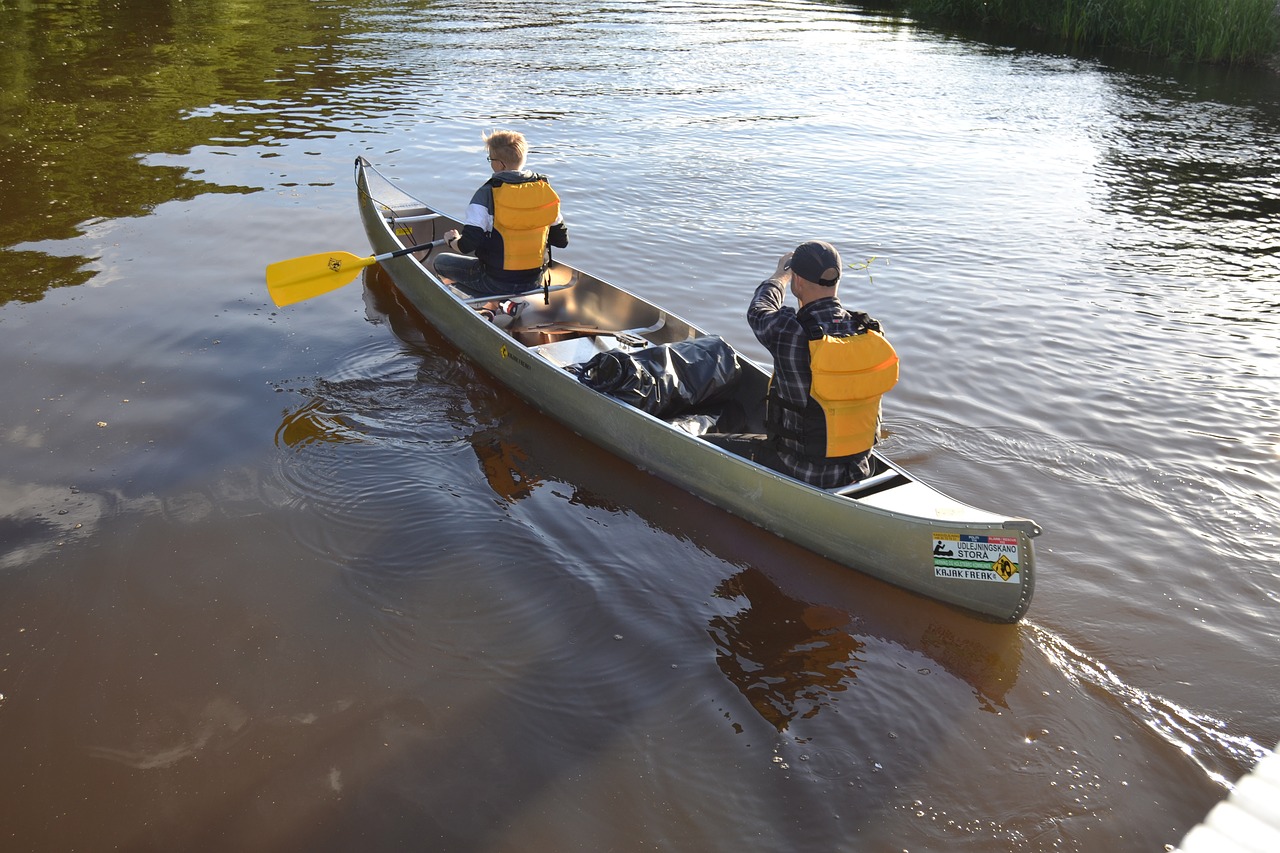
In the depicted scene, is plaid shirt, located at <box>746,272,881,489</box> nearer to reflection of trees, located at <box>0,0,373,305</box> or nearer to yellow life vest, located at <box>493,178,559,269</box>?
yellow life vest, located at <box>493,178,559,269</box>

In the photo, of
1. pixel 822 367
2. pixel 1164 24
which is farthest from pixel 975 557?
pixel 1164 24

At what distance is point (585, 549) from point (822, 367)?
160cm

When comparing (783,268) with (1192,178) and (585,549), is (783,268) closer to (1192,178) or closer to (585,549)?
(585,549)

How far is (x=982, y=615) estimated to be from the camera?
4.59 m

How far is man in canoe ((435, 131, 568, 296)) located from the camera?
265 inches

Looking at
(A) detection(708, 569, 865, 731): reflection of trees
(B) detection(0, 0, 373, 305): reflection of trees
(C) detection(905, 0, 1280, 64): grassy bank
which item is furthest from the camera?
(C) detection(905, 0, 1280, 64): grassy bank

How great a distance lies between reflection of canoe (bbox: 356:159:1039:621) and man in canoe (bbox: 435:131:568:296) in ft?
0.69

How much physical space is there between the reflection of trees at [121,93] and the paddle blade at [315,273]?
2224 mm

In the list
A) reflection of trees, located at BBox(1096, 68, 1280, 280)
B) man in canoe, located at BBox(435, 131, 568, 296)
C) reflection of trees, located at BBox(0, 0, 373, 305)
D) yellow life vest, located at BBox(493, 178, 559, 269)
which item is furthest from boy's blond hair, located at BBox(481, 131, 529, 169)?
reflection of trees, located at BBox(1096, 68, 1280, 280)

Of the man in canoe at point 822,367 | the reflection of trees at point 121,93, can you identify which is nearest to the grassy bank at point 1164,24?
the reflection of trees at point 121,93

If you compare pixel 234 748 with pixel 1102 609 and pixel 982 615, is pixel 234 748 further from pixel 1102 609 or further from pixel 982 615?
pixel 1102 609

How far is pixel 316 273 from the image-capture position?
23.7ft

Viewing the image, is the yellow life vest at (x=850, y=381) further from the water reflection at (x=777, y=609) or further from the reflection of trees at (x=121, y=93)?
the reflection of trees at (x=121, y=93)

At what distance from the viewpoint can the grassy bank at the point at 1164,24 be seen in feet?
63.5
